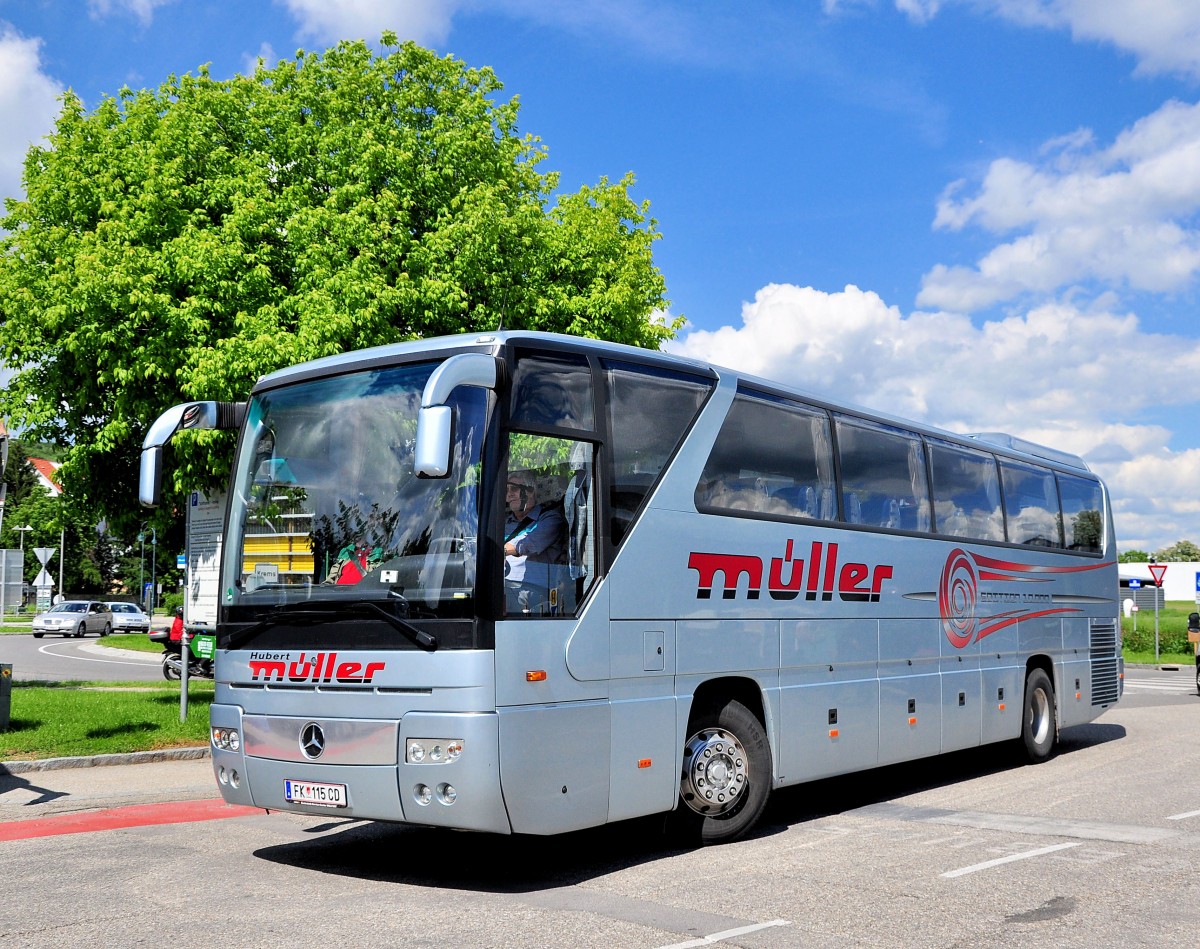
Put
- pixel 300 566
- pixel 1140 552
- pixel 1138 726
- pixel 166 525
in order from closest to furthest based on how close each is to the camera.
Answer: pixel 300 566
pixel 1138 726
pixel 166 525
pixel 1140 552

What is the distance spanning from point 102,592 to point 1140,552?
108582mm

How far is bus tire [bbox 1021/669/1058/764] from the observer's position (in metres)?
14.0

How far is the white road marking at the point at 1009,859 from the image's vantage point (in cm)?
759

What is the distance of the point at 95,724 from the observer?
15.2m

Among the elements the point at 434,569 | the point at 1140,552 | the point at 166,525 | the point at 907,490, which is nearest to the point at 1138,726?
the point at 907,490

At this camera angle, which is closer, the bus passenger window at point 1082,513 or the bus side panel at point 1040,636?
the bus side panel at point 1040,636

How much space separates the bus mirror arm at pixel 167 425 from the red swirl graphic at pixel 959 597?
7.01m

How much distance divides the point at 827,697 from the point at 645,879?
3.09 meters

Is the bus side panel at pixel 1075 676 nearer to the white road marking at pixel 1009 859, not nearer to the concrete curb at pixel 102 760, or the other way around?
the white road marking at pixel 1009 859

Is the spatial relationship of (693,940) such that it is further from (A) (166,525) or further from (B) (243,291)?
(A) (166,525)

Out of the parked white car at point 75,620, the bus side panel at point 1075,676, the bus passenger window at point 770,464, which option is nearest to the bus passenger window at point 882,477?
the bus passenger window at point 770,464

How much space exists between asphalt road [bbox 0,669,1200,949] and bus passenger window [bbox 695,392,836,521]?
252 centimetres

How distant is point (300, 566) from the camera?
7.79 metres

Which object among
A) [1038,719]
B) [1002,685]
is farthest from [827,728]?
[1038,719]
